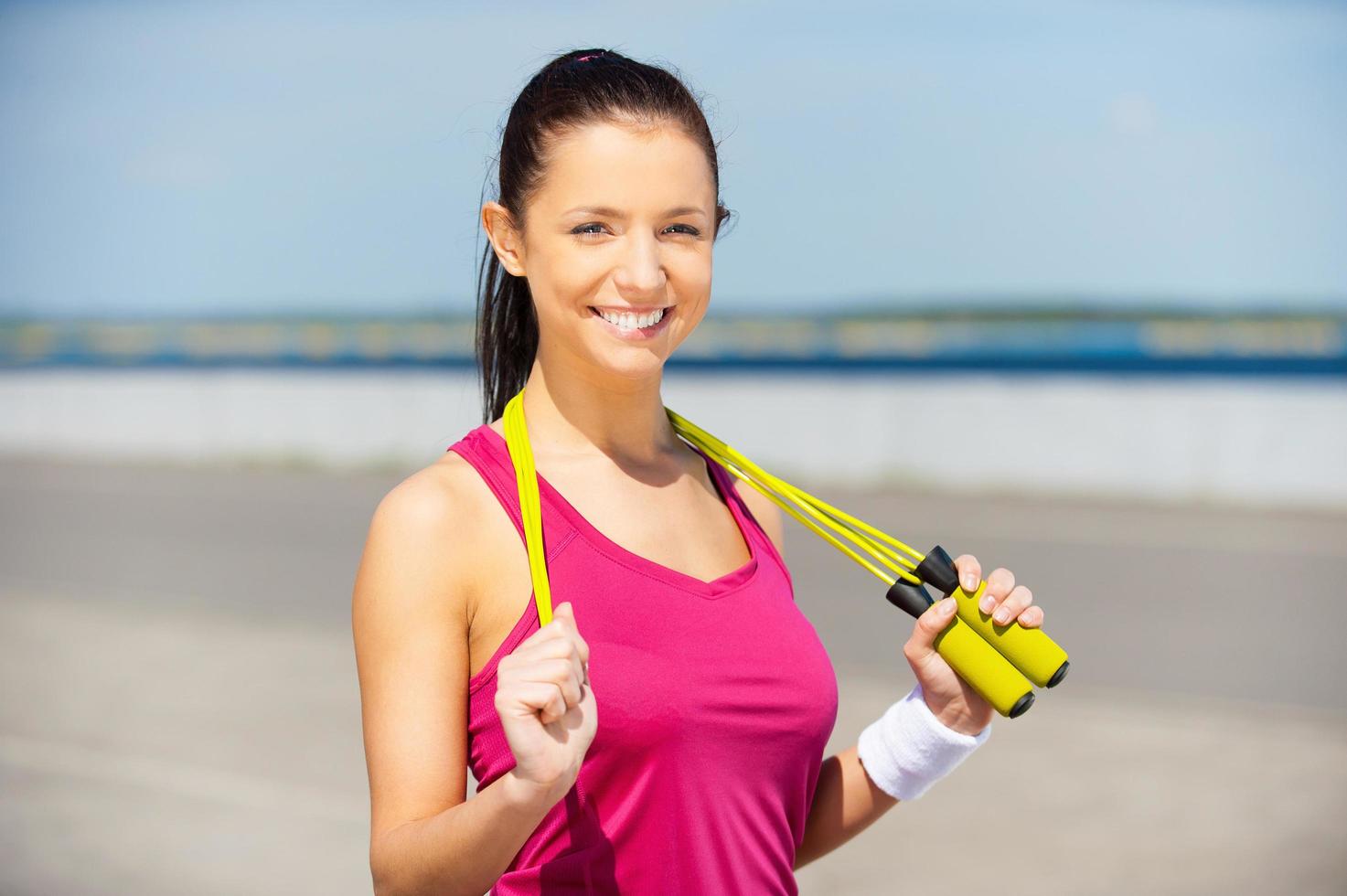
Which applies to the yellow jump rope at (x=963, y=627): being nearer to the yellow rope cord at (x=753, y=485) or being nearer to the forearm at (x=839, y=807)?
the yellow rope cord at (x=753, y=485)

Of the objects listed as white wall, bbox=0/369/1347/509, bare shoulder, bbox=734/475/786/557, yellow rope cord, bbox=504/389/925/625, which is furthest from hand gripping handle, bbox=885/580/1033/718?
white wall, bbox=0/369/1347/509

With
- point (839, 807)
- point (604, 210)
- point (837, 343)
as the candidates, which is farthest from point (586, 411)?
point (837, 343)

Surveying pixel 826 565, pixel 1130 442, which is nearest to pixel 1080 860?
pixel 826 565

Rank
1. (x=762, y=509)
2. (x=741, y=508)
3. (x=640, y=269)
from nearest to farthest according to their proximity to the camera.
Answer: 1. (x=640, y=269)
2. (x=741, y=508)
3. (x=762, y=509)

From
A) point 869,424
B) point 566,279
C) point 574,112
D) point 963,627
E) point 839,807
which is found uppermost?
point 869,424

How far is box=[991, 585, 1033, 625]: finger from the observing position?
5.91 ft

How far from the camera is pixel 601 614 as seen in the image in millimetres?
1676

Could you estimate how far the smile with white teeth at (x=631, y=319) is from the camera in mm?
1764

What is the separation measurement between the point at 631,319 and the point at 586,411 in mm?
216

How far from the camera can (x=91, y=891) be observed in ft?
15.0

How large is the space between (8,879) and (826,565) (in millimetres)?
5868

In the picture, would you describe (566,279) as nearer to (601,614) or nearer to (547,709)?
(601,614)

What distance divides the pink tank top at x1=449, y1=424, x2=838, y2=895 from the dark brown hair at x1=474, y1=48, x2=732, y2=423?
0.36m

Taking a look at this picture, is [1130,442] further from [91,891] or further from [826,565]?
[91,891]
